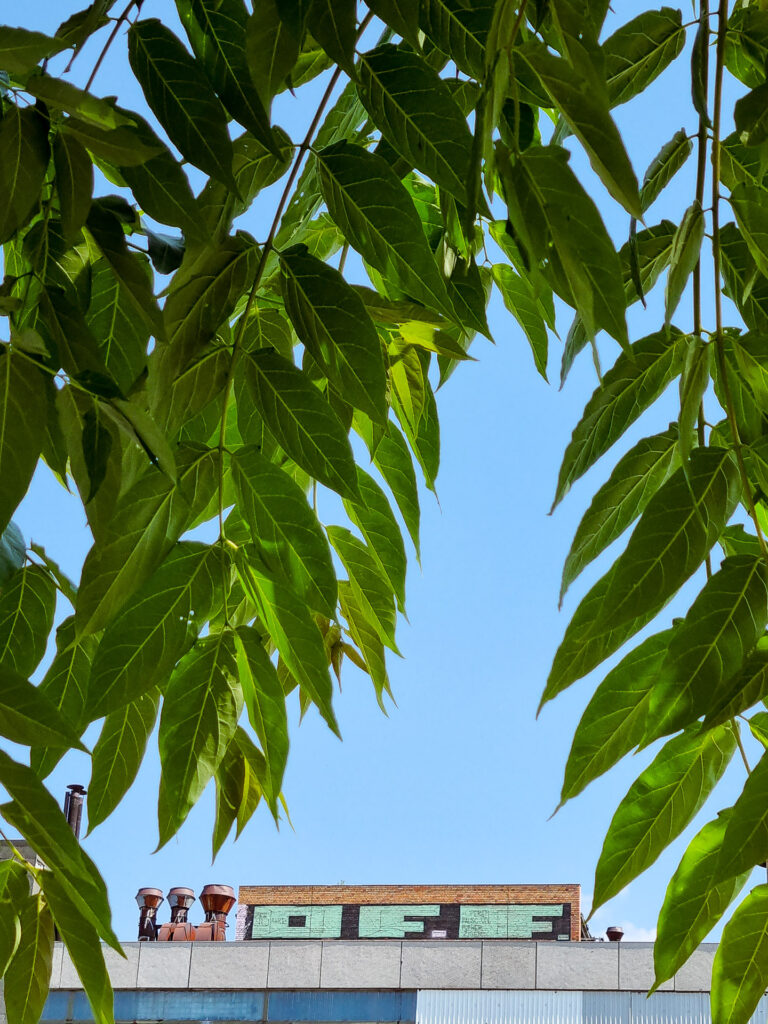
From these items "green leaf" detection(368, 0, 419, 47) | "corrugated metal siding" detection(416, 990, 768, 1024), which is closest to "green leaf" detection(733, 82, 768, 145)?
"green leaf" detection(368, 0, 419, 47)

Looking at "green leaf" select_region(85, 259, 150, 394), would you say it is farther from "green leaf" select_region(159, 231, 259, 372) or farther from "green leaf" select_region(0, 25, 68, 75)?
"green leaf" select_region(0, 25, 68, 75)

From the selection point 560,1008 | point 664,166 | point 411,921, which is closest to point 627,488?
point 664,166

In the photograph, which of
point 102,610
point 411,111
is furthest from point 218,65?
point 102,610

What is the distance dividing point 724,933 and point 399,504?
220mm

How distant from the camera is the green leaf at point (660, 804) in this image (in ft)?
1.47

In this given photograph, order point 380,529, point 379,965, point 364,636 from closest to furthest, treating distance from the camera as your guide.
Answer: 1. point 380,529
2. point 364,636
3. point 379,965

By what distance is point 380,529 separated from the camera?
1.70ft

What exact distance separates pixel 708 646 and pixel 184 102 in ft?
0.78

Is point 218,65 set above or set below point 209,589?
above

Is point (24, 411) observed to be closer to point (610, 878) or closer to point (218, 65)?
point (218, 65)

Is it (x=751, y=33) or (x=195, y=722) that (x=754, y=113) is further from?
(x=195, y=722)

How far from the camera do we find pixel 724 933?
1.48 feet

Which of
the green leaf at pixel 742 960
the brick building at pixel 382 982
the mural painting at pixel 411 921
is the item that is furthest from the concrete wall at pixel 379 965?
the green leaf at pixel 742 960

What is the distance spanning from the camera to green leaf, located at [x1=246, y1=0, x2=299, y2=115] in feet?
1.23
